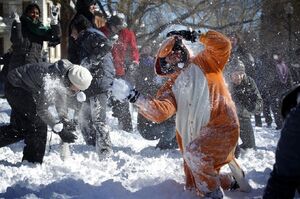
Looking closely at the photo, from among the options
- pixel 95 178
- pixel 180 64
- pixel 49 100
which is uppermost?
pixel 180 64

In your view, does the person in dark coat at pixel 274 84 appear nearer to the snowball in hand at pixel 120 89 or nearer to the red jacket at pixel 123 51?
the red jacket at pixel 123 51

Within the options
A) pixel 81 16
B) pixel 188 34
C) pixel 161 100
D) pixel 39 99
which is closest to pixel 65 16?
pixel 81 16

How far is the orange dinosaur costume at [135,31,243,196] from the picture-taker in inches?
147

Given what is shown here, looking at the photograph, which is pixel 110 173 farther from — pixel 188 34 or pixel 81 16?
pixel 81 16

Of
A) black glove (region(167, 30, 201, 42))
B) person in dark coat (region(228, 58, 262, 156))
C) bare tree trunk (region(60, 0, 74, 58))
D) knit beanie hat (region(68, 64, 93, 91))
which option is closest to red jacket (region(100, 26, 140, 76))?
person in dark coat (region(228, 58, 262, 156))

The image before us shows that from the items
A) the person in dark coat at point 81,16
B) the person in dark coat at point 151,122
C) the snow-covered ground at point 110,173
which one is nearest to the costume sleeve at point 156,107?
the snow-covered ground at point 110,173

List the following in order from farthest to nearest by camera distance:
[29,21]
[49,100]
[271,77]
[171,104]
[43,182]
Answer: [271,77], [29,21], [49,100], [43,182], [171,104]

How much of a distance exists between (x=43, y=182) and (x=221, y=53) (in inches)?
76.3

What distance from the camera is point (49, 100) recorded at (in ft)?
15.8

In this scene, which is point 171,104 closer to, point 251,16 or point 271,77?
point 271,77

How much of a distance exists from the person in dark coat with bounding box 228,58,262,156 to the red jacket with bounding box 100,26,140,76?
6.64 feet

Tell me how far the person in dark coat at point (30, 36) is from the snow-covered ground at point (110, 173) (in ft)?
3.89

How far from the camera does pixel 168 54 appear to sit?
3.99 meters

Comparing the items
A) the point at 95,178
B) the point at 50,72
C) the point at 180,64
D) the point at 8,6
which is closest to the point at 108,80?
the point at 50,72
